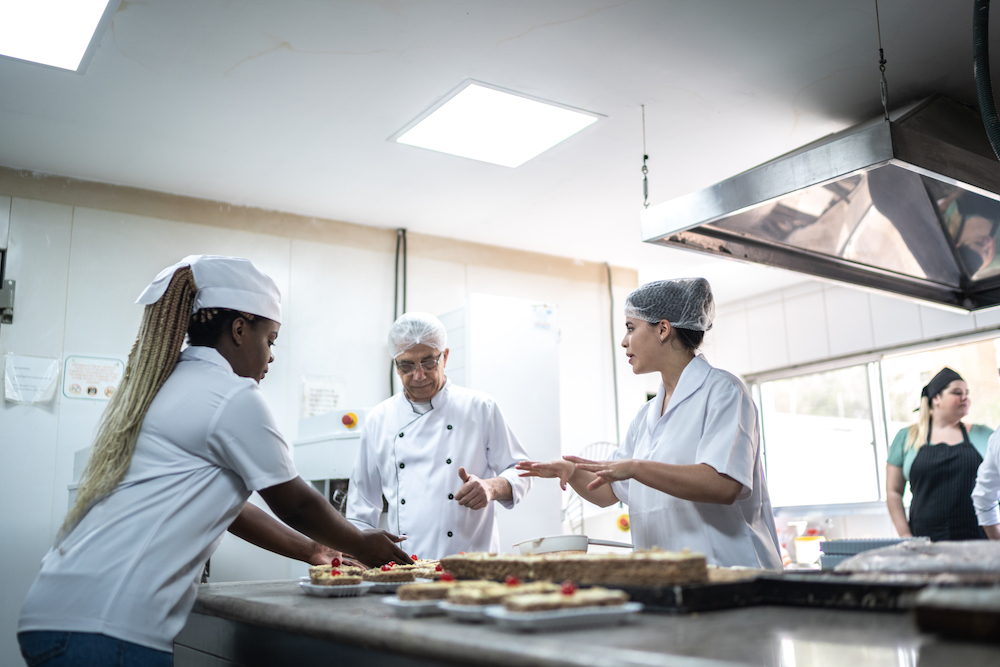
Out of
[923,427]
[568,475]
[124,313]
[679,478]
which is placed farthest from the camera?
[923,427]

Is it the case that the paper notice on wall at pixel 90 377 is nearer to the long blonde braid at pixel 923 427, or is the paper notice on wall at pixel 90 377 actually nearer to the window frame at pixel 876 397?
the window frame at pixel 876 397

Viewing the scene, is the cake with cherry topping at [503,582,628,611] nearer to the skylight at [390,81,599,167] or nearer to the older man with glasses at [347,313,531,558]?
the older man with glasses at [347,313,531,558]

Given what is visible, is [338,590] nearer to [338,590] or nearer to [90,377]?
[338,590]

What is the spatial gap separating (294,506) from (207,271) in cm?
51

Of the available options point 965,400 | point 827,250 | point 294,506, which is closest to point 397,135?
point 827,250

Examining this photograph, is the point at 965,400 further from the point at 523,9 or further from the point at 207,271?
the point at 207,271

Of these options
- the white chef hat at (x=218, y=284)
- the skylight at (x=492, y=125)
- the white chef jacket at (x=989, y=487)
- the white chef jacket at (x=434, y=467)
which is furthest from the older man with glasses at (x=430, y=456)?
the white chef jacket at (x=989, y=487)

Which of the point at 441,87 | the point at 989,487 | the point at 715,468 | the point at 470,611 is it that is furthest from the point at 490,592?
the point at 989,487

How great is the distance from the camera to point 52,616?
4.20 feet

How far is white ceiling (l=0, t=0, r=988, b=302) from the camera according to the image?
2.48 m

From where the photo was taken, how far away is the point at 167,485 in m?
1.38

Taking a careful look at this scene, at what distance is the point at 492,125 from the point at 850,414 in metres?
3.51

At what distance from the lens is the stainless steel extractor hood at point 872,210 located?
84.4 inches

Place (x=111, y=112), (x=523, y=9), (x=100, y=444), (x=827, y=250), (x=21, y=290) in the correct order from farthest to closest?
(x=21, y=290), (x=111, y=112), (x=827, y=250), (x=523, y=9), (x=100, y=444)
